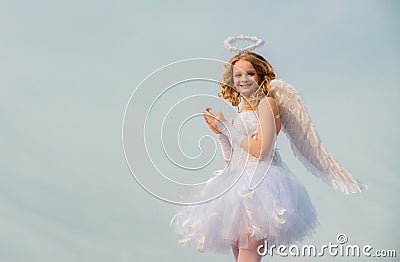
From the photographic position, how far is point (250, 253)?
2.70m

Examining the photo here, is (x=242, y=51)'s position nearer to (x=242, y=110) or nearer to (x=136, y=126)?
(x=242, y=110)

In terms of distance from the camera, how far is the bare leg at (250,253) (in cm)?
270

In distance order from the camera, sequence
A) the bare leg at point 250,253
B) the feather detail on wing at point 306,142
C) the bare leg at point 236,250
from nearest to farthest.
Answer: the bare leg at point 250,253 → the bare leg at point 236,250 → the feather detail on wing at point 306,142

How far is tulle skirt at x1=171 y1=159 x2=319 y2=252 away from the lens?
8.96 feet

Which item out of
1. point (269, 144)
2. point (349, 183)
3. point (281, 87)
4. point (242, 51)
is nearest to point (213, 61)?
point (242, 51)

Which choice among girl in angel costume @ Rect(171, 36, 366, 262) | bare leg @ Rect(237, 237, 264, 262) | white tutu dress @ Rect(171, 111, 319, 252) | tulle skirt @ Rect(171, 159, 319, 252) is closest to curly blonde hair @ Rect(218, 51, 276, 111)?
girl in angel costume @ Rect(171, 36, 366, 262)

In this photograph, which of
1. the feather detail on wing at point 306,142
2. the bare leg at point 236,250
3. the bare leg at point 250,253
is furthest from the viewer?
the feather detail on wing at point 306,142

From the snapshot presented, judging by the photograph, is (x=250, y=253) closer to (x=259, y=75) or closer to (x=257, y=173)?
(x=257, y=173)

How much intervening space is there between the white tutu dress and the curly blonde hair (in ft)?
0.36

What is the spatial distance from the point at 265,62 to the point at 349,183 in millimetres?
771

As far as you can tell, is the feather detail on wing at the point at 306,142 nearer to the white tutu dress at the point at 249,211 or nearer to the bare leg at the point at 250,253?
the white tutu dress at the point at 249,211

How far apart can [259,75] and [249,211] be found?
0.75 metres

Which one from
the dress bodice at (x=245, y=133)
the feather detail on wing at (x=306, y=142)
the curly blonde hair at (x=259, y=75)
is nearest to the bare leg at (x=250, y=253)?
the dress bodice at (x=245, y=133)

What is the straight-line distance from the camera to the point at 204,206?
2.88 metres
